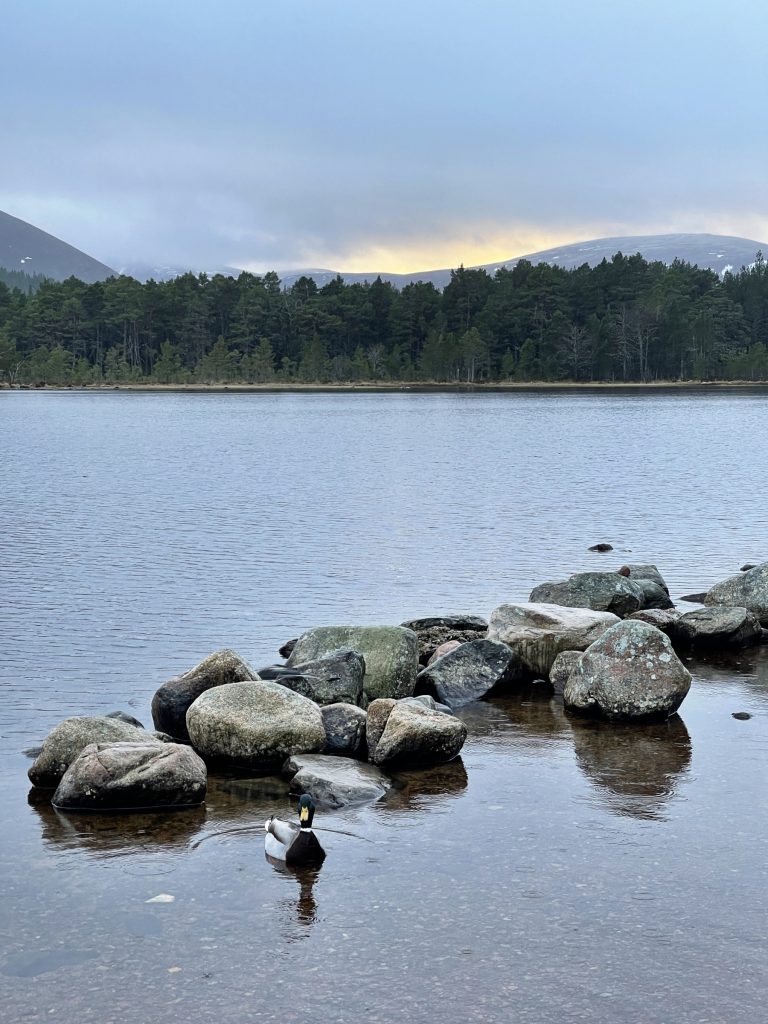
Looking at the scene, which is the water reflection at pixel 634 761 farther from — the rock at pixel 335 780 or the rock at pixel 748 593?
the rock at pixel 748 593

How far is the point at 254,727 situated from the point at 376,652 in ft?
12.5

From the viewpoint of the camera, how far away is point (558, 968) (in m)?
9.34

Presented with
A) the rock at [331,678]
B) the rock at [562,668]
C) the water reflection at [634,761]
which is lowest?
the water reflection at [634,761]

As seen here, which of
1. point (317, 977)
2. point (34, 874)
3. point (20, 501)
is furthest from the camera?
point (20, 501)

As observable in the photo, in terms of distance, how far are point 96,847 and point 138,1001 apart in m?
3.49

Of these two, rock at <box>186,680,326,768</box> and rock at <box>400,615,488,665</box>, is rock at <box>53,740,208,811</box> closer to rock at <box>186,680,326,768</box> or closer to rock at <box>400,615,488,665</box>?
rock at <box>186,680,326,768</box>

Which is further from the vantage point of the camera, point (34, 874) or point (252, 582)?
point (252, 582)

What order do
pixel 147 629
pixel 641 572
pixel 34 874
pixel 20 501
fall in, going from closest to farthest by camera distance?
pixel 34 874
pixel 147 629
pixel 641 572
pixel 20 501

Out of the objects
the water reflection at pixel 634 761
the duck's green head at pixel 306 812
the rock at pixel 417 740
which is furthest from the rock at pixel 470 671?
the duck's green head at pixel 306 812

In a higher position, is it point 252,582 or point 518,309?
point 518,309

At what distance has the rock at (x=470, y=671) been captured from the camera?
1842 cm

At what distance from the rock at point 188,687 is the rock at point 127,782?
2611 millimetres

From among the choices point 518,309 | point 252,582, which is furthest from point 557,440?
point 518,309

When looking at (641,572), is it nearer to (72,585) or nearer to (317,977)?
(72,585)
